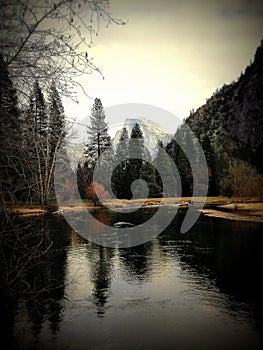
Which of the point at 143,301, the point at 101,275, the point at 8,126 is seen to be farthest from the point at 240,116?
the point at 8,126

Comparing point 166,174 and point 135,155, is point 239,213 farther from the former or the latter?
point 135,155

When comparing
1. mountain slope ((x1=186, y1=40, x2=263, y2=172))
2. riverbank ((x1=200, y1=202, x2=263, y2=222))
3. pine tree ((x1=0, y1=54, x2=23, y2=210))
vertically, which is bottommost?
riverbank ((x1=200, y1=202, x2=263, y2=222))

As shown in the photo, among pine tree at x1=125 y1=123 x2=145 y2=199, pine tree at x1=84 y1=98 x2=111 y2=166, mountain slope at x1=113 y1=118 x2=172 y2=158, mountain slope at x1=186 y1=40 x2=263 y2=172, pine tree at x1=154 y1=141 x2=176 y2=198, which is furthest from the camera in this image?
mountain slope at x1=186 y1=40 x2=263 y2=172

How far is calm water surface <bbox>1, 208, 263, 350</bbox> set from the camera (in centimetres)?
660

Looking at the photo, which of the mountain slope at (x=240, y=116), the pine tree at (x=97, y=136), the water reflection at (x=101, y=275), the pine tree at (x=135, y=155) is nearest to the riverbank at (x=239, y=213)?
the water reflection at (x=101, y=275)

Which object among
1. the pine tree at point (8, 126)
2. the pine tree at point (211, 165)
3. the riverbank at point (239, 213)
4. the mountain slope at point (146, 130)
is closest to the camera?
the pine tree at point (8, 126)

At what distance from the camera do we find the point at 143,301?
8.66 meters

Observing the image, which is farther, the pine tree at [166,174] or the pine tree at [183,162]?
the pine tree at [183,162]

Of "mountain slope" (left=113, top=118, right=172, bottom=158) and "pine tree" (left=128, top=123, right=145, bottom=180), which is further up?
"mountain slope" (left=113, top=118, right=172, bottom=158)

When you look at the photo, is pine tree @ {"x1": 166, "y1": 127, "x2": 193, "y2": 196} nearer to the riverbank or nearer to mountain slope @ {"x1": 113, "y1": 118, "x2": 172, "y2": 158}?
mountain slope @ {"x1": 113, "y1": 118, "x2": 172, "y2": 158}

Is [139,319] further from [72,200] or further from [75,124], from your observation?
[72,200]

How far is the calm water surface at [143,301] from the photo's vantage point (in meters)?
6.60

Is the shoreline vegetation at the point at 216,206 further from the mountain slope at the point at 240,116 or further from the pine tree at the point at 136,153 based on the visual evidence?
the mountain slope at the point at 240,116

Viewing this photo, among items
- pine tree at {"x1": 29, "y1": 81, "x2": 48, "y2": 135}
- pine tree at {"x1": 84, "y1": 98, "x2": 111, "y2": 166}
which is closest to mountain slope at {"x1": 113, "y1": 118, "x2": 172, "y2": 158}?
pine tree at {"x1": 84, "y1": 98, "x2": 111, "y2": 166}
